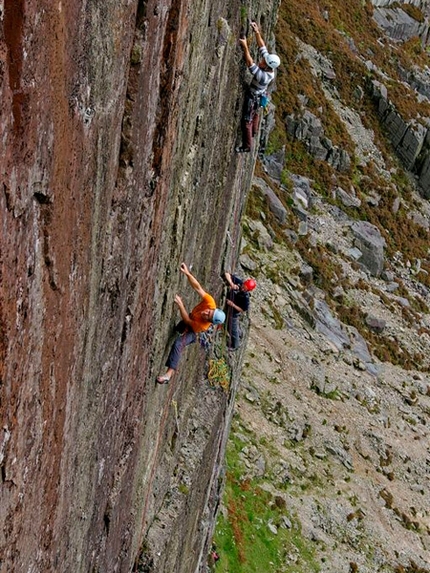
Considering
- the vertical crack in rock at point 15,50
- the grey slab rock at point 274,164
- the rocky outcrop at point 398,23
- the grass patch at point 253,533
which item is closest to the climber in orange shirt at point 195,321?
the vertical crack in rock at point 15,50

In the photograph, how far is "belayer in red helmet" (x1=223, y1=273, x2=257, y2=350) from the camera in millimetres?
18156

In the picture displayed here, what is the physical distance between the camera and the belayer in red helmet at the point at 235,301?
18.2 m

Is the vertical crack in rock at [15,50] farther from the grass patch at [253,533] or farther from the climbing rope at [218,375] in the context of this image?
the grass patch at [253,533]

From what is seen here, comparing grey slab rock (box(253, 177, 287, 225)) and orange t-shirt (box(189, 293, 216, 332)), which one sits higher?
orange t-shirt (box(189, 293, 216, 332))

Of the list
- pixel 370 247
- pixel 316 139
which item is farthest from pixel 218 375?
pixel 316 139

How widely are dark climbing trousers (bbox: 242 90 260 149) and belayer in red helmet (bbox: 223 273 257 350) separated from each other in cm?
334

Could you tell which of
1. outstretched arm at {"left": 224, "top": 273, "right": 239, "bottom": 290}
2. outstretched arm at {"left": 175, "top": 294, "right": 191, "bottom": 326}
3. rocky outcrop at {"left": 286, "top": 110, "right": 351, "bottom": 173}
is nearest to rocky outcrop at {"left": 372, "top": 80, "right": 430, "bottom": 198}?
rocky outcrop at {"left": 286, "top": 110, "right": 351, "bottom": 173}

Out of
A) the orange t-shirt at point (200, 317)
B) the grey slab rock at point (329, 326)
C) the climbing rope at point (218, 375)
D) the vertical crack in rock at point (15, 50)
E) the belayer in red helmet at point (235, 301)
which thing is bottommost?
the grey slab rock at point (329, 326)

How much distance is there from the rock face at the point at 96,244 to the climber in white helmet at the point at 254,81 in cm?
166

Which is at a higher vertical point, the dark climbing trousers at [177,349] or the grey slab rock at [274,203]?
the dark climbing trousers at [177,349]

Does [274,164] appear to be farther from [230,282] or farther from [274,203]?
[230,282]

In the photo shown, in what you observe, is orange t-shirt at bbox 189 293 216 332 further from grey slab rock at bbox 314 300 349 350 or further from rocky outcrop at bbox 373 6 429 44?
rocky outcrop at bbox 373 6 429 44

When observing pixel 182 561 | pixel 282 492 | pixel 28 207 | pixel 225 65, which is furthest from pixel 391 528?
pixel 28 207

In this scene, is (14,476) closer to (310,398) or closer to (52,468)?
(52,468)
